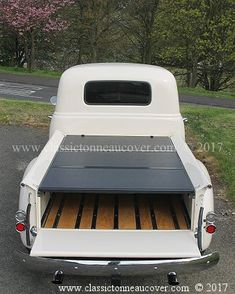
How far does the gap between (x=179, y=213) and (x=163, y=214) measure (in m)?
0.17

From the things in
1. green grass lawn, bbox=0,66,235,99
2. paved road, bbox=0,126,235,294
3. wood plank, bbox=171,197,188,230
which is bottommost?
green grass lawn, bbox=0,66,235,99

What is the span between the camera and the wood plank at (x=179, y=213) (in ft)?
13.4

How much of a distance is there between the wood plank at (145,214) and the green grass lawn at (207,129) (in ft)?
6.44

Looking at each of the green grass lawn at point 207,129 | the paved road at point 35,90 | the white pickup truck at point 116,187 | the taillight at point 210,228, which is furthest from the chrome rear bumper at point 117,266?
the paved road at point 35,90

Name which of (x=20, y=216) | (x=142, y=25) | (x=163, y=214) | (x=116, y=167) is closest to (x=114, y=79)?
(x=116, y=167)

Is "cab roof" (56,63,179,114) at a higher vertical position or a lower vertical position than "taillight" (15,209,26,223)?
higher

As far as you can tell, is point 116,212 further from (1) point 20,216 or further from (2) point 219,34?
(2) point 219,34

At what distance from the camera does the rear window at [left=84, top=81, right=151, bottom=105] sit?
6.06 metres

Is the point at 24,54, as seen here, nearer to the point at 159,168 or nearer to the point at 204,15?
the point at 204,15

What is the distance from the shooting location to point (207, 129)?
9938 millimetres

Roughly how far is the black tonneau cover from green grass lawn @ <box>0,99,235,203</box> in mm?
1770

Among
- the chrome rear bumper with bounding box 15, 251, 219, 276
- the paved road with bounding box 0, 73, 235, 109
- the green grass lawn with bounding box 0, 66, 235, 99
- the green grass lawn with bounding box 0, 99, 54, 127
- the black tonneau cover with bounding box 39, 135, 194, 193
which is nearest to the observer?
the chrome rear bumper with bounding box 15, 251, 219, 276

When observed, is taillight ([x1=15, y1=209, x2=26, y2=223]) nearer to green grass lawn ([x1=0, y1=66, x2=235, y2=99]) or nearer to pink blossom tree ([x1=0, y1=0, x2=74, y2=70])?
green grass lawn ([x1=0, y1=66, x2=235, y2=99])

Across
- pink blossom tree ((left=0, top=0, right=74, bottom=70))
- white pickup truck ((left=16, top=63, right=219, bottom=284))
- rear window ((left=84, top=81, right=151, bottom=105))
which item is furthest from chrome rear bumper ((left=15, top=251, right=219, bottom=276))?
pink blossom tree ((left=0, top=0, right=74, bottom=70))
